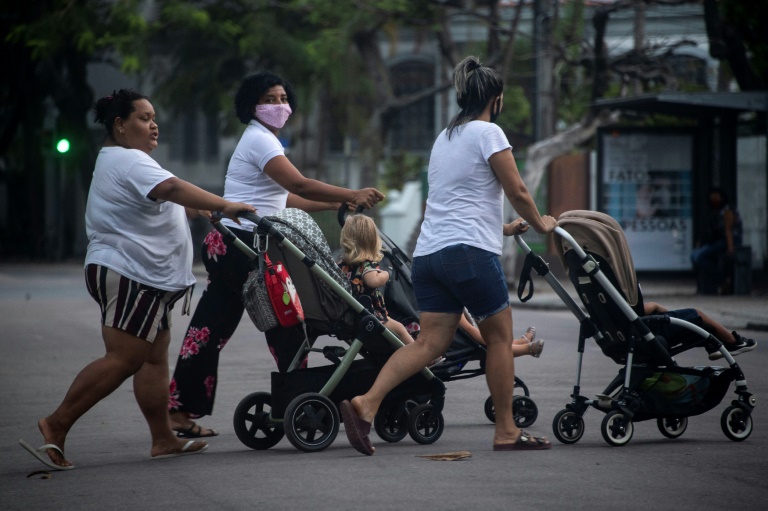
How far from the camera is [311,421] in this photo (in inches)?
248

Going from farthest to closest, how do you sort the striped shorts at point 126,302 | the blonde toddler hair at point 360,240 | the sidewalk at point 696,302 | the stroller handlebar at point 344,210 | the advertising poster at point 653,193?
the advertising poster at point 653,193, the sidewalk at point 696,302, the blonde toddler hair at point 360,240, the stroller handlebar at point 344,210, the striped shorts at point 126,302

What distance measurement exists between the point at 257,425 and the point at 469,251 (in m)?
1.40

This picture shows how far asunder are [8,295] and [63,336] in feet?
26.0

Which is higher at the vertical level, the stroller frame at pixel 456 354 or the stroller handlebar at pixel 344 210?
the stroller handlebar at pixel 344 210

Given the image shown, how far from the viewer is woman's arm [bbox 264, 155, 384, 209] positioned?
6.43 m

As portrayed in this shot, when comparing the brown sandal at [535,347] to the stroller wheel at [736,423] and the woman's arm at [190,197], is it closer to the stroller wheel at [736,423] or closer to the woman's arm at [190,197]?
the stroller wheel at [736,423]

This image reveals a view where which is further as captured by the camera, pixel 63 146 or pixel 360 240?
pixel 63 146

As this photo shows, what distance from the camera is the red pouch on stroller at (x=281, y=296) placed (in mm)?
6160

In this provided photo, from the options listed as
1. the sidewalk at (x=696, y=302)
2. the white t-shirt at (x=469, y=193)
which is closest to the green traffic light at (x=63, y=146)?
the sidewalk at (x=696, y=302)

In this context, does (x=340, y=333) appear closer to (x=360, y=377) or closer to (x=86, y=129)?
(x=360, y=377)

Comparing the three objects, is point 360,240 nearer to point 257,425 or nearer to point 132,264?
point 257,425

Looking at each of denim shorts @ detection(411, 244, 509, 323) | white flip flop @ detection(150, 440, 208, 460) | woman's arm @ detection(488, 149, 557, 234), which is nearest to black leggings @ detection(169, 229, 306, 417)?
white flip flop @ detection(150, 440, 208, 460)

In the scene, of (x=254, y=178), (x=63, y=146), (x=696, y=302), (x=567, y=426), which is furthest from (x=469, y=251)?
(x=63, y=146)

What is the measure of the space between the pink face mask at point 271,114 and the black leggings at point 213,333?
608mm
